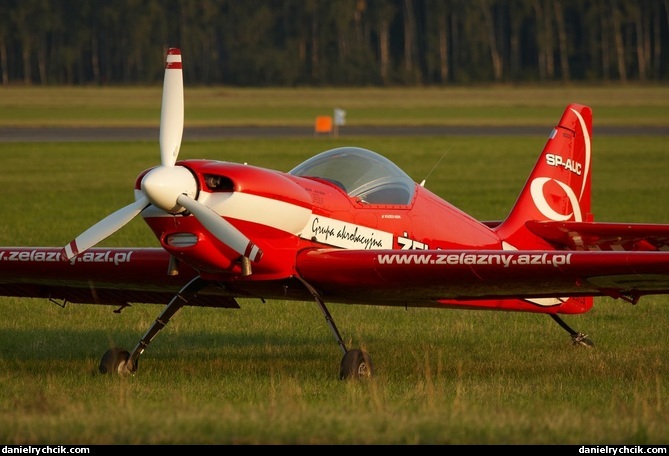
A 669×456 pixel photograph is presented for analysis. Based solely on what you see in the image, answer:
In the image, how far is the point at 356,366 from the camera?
978 cm

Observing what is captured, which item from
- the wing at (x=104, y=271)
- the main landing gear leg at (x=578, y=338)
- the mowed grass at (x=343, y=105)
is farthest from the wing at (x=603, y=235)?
the mowed grass at (x=343, y=105)

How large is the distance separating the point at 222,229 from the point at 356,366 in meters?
1.55

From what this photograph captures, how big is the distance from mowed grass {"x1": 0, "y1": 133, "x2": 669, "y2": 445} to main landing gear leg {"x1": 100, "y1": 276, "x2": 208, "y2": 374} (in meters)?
0.13

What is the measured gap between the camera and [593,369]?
10727 mm

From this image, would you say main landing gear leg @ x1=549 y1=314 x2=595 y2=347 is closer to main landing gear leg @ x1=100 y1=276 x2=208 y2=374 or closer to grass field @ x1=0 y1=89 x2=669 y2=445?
grass field @ x1=0 y1=89 x2=669 y2=445

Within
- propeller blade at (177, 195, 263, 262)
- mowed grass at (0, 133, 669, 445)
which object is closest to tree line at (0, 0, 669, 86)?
mowed grass at (0, 133, 669, 445)

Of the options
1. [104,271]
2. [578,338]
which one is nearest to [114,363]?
[104,271]

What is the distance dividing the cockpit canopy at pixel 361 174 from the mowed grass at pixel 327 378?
1452 mm

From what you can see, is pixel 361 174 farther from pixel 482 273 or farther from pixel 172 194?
pixel 172 194
